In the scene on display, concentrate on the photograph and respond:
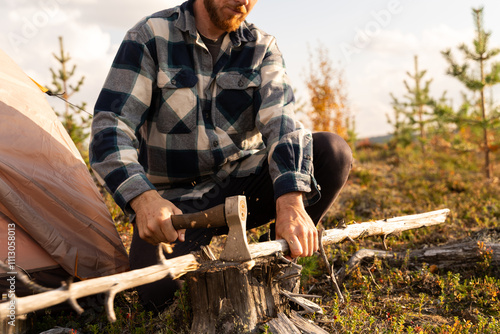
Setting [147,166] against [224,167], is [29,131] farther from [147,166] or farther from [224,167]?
[224,167]

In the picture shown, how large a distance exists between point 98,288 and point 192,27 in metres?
2.09

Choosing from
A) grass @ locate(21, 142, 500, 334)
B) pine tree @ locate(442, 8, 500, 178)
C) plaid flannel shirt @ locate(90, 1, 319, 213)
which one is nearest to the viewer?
grass @ locate(21, 142, 500, 334)

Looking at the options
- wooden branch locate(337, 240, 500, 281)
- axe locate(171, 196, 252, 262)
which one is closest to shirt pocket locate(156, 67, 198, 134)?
axe locate(171, 196, 252, 262)

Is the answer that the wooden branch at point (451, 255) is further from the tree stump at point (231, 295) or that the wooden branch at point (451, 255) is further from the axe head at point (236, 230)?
the axe head at point (236, 230)

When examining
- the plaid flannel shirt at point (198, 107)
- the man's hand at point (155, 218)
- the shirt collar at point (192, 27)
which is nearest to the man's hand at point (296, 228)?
the plaid flannel shirt at point (198, 107)

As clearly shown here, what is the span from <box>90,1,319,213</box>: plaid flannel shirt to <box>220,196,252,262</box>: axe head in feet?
1.92

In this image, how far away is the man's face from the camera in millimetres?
2910

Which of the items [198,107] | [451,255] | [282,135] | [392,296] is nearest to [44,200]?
[198,107]

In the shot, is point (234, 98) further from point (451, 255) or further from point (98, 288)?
point (451, 255)

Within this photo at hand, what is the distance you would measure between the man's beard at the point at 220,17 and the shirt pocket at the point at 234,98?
358 mm

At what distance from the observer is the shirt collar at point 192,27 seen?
301cm

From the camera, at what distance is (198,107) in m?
3.03

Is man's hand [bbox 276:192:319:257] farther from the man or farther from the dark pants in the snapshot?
the dark pants

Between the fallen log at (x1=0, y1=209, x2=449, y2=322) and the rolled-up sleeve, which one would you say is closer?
the fallen log at (x1=0, y1=209, x2=449, y2=322)
